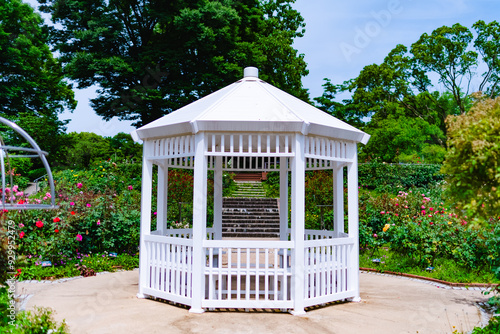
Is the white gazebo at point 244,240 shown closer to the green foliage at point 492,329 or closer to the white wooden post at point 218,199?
the white wooden post at point 218,199

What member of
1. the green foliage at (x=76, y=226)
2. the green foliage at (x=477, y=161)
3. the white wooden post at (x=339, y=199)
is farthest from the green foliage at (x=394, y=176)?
the green foliage at (x=477, y=161)

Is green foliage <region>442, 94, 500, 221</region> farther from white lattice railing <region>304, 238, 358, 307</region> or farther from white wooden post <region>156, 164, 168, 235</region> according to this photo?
white wooden post <region>156, 164, 168, 235</region>

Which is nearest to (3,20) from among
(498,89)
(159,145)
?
(159,145)

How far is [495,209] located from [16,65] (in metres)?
26.4

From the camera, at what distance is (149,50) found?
19422mm

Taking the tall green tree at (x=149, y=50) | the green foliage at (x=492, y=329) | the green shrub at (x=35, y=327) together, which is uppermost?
the tall green tree at (x=149, y=50)

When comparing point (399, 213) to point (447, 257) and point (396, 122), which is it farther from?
point (396, 122)

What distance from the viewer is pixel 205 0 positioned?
18859mm

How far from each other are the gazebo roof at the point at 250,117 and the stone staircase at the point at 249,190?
13527mm

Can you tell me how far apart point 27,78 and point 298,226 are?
83.2 ft

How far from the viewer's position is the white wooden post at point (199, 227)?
5754 mm

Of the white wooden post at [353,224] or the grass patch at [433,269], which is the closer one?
the white wooden post at [353,224]

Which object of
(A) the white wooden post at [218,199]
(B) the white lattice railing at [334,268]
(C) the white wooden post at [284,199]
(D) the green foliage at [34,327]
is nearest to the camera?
(D) the green foliage at [34,327]

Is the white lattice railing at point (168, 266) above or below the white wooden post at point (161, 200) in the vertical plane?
below
